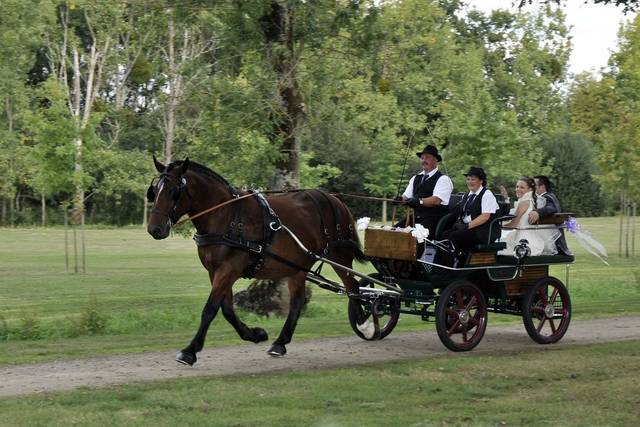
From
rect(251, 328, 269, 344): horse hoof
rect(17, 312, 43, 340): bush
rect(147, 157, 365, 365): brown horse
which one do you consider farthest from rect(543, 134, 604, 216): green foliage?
rect(251, 328, 269, 344): horse hoof

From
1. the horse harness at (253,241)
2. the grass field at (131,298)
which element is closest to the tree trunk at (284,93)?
the grass field at (131,298)

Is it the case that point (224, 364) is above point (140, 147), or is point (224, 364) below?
below

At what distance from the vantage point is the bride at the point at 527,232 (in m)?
12.7

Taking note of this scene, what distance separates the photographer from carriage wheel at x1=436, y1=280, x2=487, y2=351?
37.8 feet

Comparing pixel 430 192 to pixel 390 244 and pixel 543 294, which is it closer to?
pixel 390 244

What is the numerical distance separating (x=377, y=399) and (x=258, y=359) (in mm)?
2617

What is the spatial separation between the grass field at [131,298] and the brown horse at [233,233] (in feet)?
5.01

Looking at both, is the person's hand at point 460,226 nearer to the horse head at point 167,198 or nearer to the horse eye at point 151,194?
the horse head at point 167,198

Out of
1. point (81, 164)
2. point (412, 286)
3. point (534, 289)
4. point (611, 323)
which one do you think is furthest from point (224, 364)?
point (81, 164)

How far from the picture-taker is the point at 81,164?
31359 mm

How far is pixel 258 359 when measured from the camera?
11.1 meters

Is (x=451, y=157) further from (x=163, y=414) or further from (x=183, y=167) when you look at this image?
(x=163, y=414)

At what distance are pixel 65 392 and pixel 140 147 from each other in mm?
51018

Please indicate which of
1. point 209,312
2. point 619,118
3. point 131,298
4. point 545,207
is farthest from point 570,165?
point 209,312
